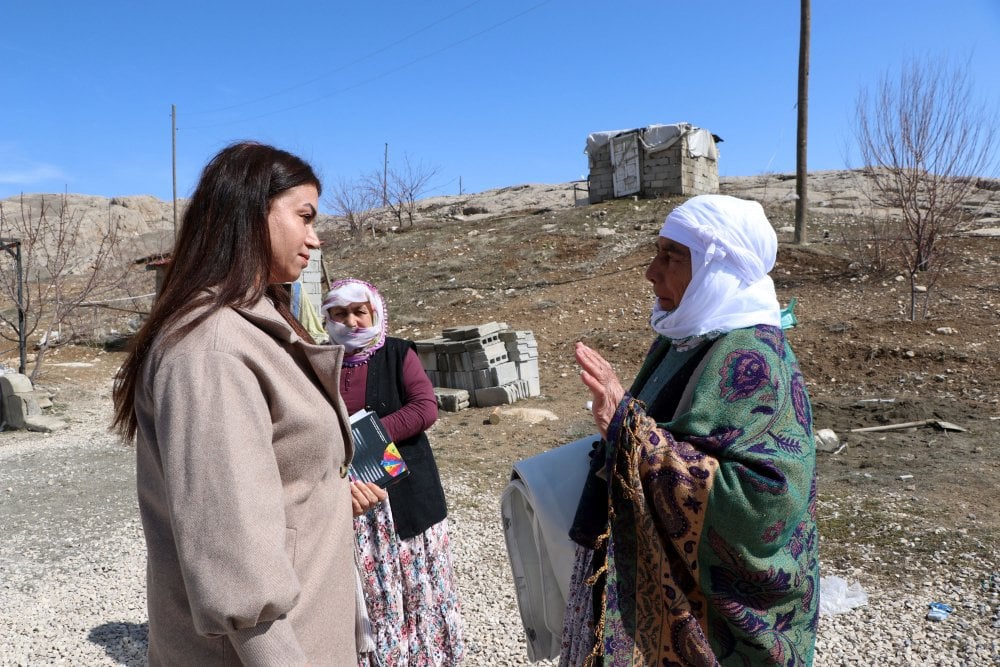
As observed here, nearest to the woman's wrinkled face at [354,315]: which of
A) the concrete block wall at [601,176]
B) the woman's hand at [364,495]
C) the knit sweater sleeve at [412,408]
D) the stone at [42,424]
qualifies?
the knit sweater sleeve at [412,408]

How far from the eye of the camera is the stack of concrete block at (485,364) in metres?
9.29

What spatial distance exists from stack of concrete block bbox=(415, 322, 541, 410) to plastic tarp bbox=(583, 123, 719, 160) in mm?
13872

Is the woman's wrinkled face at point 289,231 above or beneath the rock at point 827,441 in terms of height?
above

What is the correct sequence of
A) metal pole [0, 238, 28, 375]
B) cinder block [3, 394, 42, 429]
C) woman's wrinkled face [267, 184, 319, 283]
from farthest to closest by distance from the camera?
metal pole [0, 238, 28, 375] < cinder block [3, 394, 42, 429] < woman's wrinkled face [267, 184, 319, 283]

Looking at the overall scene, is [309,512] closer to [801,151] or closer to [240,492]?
[240,492]

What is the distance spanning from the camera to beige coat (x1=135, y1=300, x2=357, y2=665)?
1.20 metres

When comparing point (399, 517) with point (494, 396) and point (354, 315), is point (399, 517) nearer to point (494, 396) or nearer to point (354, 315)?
point (354, 315)

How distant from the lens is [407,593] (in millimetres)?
3023

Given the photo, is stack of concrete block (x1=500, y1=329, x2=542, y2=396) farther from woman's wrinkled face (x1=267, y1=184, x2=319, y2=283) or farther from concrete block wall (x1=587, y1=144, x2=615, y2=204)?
concrete block wall (x1=587, y1=144, x2=615, y2=204)

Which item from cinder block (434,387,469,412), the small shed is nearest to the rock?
cinder block (434,387,469,412)

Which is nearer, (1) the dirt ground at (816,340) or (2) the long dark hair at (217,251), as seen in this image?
(2) the long dark hair at (217,251)

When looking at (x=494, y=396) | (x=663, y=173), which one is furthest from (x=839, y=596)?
(x=663, y=173)

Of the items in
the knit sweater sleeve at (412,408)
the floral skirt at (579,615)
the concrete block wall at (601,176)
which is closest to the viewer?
the floral skirt at (579,615)

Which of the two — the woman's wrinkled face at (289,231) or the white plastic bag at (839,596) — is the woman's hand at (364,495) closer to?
the woman's wrinkled face at (289,231)
